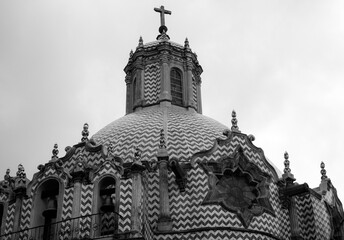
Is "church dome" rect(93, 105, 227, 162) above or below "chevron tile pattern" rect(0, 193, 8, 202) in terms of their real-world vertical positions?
above

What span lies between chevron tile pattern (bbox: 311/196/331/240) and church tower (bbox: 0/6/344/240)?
0.15ft

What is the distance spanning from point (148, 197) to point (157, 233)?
60.9 inches

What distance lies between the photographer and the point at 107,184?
23047 millimetres

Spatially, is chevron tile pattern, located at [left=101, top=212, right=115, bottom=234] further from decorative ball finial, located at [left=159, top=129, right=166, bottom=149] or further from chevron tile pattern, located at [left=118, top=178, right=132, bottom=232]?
decorative ball finial, located at [left=159, top=129, right=166, bottom=149]

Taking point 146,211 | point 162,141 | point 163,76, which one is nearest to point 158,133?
point 162,141

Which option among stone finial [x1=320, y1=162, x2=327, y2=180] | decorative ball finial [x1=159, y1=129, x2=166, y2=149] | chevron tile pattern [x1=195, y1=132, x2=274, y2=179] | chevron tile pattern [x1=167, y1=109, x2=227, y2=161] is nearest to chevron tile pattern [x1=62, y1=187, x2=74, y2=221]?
decorative ball finial [x1=159, y1=129, x2=166, y2=149]

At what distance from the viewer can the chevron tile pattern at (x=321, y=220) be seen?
2492cm

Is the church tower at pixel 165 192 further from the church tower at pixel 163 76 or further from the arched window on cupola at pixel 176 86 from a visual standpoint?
the arched window on cupola at pixel 176 86

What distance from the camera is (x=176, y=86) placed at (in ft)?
104

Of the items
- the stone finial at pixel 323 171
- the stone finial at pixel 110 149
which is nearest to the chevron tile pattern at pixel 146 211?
the stone finial at pixel 110 149

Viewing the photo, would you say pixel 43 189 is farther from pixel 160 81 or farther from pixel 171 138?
pixel 160 81

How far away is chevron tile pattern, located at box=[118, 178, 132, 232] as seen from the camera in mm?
20969

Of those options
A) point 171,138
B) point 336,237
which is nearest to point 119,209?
point 171,138

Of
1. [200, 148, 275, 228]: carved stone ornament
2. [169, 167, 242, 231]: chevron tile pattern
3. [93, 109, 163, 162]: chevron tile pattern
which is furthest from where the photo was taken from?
[93, 109, 163, 162]: chevron tile pattern
